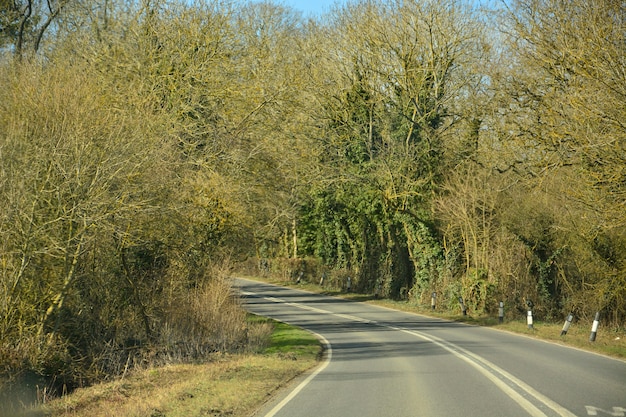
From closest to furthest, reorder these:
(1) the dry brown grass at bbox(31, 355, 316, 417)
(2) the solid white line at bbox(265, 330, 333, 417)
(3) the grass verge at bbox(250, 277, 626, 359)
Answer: (2) the solid white line at bbox(265, 330, 333, 417), (1) the dry brown grass at bbox(31, 355, 316, 417), (3) the grass verge at bbox(250, 277, 626, 359)

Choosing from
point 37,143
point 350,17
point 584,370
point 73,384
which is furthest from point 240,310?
point 350,17

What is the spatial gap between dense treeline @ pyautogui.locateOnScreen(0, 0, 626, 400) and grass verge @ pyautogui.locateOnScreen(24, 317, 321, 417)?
208cm

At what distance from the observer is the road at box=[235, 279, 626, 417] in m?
10.6

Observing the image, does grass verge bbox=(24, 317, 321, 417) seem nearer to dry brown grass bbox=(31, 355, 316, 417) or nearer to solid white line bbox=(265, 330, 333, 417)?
dry brown grass bbox=(31, 355, 316, 417)

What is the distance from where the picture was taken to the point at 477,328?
1069 inches

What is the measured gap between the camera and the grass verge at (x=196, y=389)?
1127cm

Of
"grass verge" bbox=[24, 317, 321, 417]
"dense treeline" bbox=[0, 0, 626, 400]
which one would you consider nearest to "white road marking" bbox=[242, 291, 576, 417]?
"grass verge" bbox=[24, 317, 321, 417]

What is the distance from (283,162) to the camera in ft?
98.3

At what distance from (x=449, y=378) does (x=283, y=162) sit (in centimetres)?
1715

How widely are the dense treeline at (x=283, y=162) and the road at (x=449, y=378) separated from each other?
12.0 ft

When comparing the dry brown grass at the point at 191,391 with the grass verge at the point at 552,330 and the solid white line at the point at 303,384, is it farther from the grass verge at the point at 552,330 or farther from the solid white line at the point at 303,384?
the grass verge at the point at 552,330

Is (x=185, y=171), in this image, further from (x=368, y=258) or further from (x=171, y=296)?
(x=368, y=258)

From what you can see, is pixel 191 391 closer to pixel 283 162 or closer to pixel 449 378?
pixel 449 378

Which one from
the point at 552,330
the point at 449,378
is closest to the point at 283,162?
the point at 552,330
